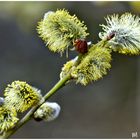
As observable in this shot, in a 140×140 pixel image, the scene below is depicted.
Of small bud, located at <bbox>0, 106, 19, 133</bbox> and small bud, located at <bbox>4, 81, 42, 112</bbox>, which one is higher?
small bud, located at <bbox>4, 81, 42, 112</bbox>

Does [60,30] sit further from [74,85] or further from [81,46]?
[74,85]

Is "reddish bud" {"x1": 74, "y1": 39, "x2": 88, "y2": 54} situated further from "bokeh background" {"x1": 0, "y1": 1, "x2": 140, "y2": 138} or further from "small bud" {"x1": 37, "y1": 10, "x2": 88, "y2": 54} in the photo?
"bokeh background" {"x1": 0, "y1": 1, "x2": 140, "y2": 138}

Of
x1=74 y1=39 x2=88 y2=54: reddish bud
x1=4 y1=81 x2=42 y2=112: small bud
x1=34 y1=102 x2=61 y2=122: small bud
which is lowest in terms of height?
x1=34 y1=102 x2=61 y2=122: small bud

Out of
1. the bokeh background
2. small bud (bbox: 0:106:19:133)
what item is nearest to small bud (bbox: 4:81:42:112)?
small bud (bbox: 0:106:19:133)

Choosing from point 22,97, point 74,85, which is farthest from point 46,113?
point 74,85

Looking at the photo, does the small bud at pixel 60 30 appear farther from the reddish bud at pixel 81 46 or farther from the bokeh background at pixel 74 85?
the bokeh background at pixel 74 85

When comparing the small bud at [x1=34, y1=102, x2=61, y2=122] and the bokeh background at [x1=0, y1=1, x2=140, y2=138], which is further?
the bokeh background at [x1=0, y1=1, x2=140, y2=138]

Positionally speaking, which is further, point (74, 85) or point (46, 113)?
point (74, 85)
